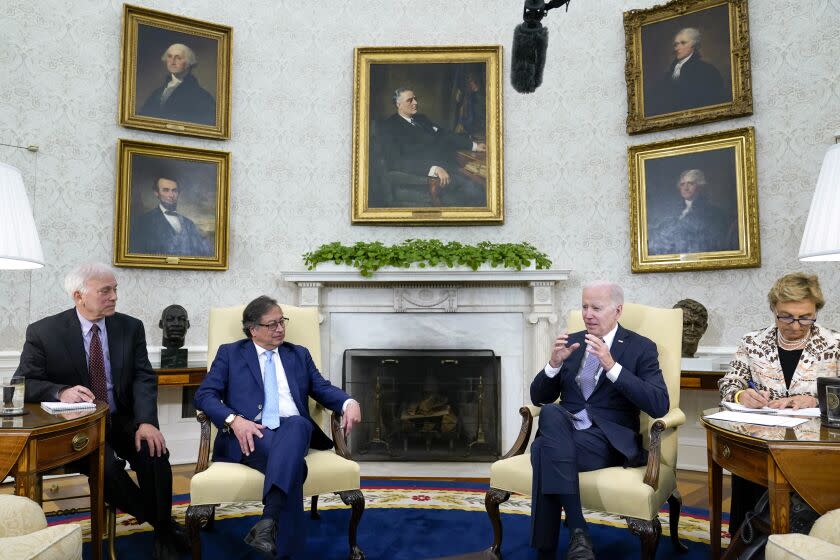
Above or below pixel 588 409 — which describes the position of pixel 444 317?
above

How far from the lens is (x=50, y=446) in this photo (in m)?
2.35

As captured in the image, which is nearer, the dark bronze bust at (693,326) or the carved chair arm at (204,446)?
the carved chair arm at (204,446)

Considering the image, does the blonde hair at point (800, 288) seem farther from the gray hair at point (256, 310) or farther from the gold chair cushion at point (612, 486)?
the gray hair at point (256, 310)

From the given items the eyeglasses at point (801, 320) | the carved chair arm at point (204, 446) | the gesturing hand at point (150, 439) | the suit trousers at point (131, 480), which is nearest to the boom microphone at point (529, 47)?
the eyeglasses at point (801, 320)

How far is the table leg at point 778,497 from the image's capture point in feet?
7.07

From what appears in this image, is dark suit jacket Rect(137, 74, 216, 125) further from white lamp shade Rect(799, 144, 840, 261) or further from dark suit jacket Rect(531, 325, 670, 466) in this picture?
white lamp shade Rect(799, 144, 840, 261)

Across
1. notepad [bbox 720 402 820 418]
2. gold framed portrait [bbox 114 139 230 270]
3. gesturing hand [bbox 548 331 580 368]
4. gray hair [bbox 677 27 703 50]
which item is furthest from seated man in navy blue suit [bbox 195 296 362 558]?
gray hair [bbox 677 27 703 50]

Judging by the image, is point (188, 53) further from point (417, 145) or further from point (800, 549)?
point (800, 549)

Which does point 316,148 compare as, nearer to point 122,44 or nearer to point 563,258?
point 122,44

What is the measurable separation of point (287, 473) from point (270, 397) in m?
0.58

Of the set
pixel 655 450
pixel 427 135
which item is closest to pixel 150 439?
pixel 655 450

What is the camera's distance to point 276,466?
9.18 feet

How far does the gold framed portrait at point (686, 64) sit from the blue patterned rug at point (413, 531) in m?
3.29

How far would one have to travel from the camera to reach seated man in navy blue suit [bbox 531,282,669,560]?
275 cm
